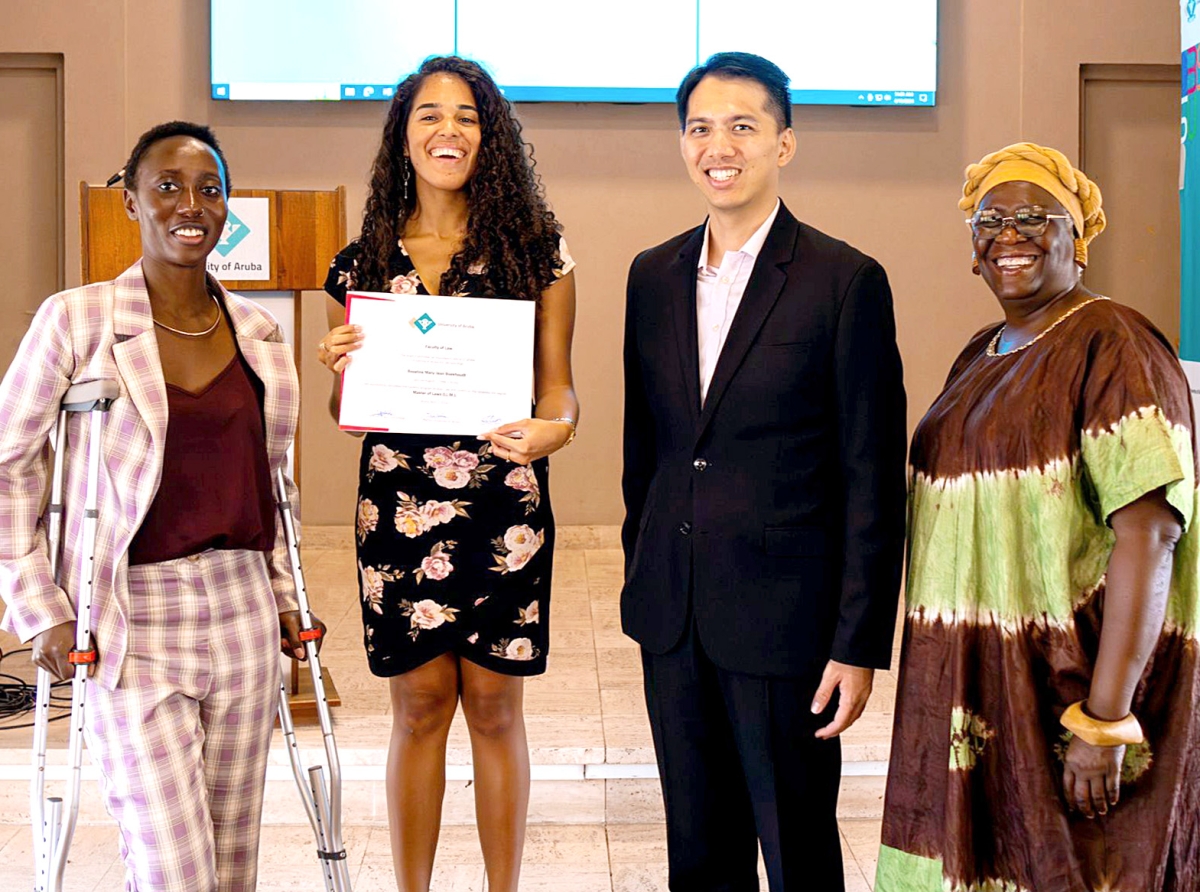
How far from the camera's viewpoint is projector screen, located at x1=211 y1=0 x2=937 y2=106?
6582 mm

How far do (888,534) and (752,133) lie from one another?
784 mm

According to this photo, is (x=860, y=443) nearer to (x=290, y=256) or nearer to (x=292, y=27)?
(x=290, y=256)

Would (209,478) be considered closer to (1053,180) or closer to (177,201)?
(177,201)

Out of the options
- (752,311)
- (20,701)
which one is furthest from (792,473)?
(20,701)

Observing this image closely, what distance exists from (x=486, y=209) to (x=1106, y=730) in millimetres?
1580

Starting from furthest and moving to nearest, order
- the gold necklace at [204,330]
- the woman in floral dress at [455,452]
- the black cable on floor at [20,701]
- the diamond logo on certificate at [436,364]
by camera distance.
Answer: the black cable on floor at [20,701]
the woman in floral dress at [455,452]
the diamond logo on certificate at [436,364]
the gold necklace at [204,330]

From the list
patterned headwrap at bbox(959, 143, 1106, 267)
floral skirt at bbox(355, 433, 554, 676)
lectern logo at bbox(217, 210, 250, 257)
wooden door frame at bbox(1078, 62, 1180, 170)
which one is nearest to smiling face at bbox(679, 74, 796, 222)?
patterned headwrap at bbox(959, 143, 1106, 267)

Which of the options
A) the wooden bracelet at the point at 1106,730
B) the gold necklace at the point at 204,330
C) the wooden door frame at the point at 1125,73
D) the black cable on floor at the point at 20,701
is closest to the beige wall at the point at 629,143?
the wooden door frame at the point at 1125,73

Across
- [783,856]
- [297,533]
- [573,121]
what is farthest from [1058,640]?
[573,121]

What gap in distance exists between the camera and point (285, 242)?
4.16 m

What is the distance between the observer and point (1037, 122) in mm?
6926

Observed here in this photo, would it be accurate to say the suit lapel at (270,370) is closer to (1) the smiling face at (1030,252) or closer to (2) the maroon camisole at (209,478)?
(2) the maroon camisole at (209,478)

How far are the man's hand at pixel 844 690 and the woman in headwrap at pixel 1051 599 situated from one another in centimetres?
7

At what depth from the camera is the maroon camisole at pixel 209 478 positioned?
2.28 meters
